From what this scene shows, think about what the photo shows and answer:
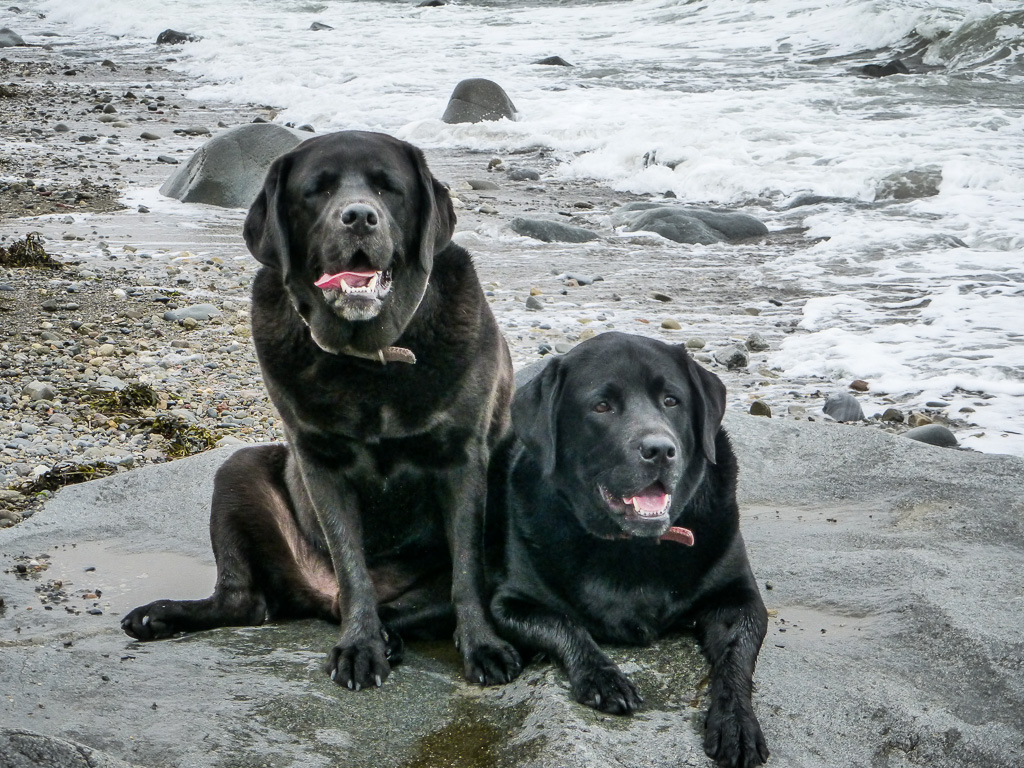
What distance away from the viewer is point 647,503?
4086 mm

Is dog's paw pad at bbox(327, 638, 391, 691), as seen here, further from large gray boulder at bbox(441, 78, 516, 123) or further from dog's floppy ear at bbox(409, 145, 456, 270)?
large gray boulder at bbox(441, 78, 516, 123)

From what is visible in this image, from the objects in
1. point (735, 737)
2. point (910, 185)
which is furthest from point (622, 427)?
point (910, 185)

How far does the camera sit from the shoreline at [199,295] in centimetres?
762

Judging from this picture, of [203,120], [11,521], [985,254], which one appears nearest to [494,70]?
[203,120]

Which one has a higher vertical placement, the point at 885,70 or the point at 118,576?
the point at 118,576

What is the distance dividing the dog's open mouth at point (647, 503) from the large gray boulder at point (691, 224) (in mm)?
9078

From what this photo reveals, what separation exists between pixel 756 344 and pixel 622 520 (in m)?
5.76

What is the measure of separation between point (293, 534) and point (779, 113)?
666 inches

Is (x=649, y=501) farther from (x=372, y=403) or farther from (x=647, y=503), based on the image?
(x=372, y=403)

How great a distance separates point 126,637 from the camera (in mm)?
4574

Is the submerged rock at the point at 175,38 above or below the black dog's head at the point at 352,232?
below

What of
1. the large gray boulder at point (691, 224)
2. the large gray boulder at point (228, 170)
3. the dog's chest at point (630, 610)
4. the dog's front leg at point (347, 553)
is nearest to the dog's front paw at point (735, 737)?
the dog's chest at point (630, 610)

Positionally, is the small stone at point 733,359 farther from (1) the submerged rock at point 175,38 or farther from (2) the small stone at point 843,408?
(1) the submerged rock at point 175,38

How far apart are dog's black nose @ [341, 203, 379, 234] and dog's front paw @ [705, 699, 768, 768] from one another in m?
1.97
